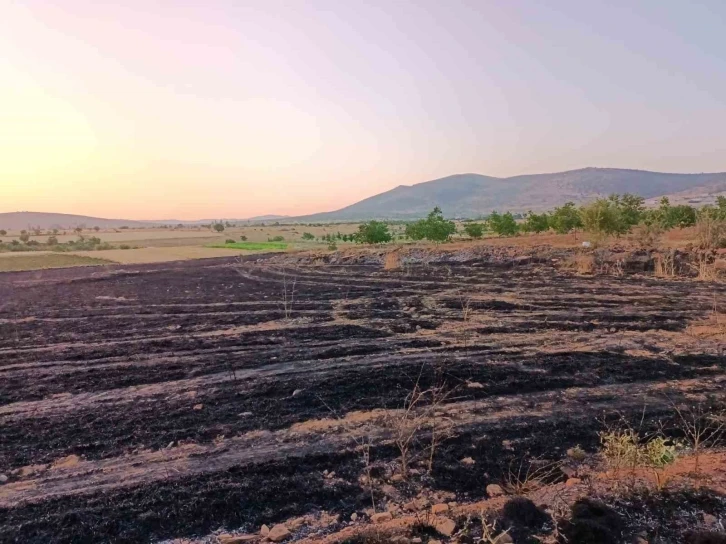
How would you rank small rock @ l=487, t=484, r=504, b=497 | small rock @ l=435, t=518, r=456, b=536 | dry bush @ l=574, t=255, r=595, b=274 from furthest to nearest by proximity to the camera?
dry bush @ l=574, t=255, r=595, b=274
small rock @ l=487, t=484, r=504, b=497
small rock @ l=435, t=518, r=456, b=536

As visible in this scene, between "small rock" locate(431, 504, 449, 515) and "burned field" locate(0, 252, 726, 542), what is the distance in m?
0.25

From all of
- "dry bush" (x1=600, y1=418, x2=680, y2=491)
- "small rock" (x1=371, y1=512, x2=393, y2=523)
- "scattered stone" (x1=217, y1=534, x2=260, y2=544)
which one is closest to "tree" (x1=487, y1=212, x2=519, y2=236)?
"dry bush" (x1=600, y1=418, x2=680, y2=491)

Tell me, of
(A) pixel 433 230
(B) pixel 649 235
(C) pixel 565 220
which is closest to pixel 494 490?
(B) pixel 649 235

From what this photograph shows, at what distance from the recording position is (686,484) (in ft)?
12.6

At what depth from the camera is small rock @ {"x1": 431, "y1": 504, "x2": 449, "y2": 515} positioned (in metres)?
3.62

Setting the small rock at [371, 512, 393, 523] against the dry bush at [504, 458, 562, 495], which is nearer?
the small rock at [371, 512, 393, 523]

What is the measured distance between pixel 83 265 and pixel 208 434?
120ft

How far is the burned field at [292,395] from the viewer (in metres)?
3.98

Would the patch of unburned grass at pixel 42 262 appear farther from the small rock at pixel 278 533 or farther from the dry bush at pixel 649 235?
the dry bush at pixel 649 235

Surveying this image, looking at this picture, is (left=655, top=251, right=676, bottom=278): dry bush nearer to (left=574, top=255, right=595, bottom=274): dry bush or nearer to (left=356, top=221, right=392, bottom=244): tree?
(left=574, top=255, right=595, bottom=274): dry bush

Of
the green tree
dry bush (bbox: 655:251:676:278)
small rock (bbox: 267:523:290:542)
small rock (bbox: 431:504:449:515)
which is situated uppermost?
the green tree

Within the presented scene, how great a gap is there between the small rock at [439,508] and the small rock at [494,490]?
43cm

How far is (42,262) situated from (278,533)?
4222 cm

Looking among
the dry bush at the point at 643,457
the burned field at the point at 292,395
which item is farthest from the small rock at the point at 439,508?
the dry bush at the point at 643,457
